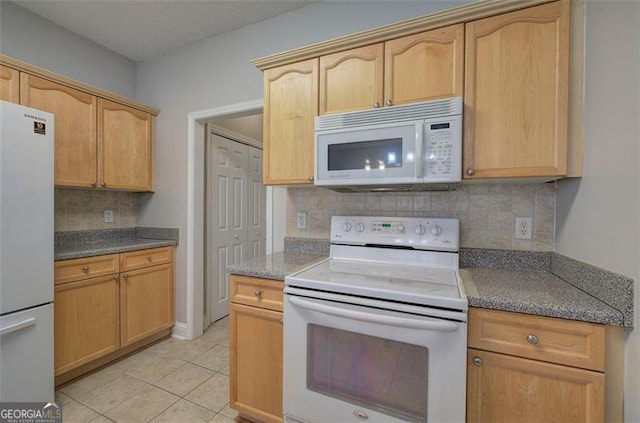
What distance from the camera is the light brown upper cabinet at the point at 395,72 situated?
1.36m

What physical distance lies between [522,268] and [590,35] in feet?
3.53

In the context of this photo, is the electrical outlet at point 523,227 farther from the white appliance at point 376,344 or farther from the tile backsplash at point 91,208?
the tile backsplash at point 91,208

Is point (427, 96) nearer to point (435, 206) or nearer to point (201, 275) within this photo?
point (435, 206)

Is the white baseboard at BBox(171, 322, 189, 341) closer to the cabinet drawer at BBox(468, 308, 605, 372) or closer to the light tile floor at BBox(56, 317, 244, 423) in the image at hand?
the light tile floor at BBox(56, 317, 244, 423)

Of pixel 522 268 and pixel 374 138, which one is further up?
pixel 374 138

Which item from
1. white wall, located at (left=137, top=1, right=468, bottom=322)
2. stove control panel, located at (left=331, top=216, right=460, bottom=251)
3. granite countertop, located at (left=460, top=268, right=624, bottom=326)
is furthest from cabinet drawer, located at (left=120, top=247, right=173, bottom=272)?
granite countertop, located at (left=460, top=268, right=624, bottom=326)

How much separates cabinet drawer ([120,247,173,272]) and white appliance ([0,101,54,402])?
620mm

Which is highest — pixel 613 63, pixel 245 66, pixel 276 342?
pixel 245 66

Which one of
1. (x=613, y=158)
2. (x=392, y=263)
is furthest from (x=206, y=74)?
(x=613, y=158)

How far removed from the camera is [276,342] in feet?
4.69

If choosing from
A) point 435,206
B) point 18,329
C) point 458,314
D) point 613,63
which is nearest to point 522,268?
point 435,206

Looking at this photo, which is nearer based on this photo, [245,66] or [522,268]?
[522,268]

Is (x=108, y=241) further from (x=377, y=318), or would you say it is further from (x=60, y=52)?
(x=377, y=318)

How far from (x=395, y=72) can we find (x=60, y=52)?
8.85 feet
